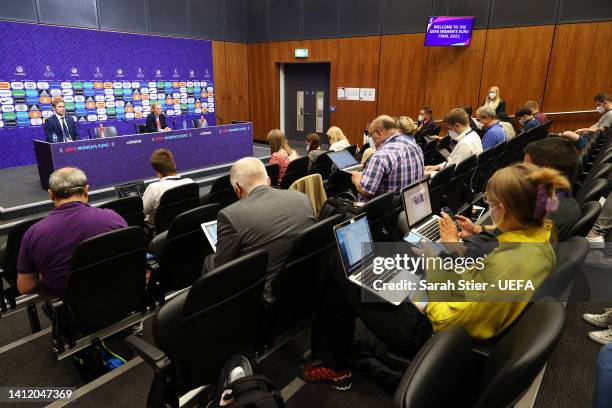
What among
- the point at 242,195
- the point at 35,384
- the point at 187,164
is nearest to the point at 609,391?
the point at 242,195

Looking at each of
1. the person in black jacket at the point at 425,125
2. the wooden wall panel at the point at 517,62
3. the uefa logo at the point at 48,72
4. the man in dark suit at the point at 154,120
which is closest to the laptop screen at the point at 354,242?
the person in black jacket at the point at 425,125

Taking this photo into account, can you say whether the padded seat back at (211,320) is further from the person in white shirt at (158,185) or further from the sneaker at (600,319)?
the sneaker at (600,319)

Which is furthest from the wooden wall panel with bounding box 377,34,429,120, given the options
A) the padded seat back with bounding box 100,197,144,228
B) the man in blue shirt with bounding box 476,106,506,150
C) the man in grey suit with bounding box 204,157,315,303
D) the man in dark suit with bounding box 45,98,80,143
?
the man in grey suit with bounding box 204,157,315,303

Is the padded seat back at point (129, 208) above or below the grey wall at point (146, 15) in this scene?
below

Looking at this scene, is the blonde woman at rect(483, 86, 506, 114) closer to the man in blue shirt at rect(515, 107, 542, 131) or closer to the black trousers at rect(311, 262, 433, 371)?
the man in blue shirt at rect(515, 107, 542, 131)

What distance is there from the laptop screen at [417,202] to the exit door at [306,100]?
873cm

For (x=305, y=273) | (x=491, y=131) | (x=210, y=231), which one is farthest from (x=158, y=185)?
(x=491, y=131)

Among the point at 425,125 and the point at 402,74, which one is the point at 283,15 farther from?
the point at 425,125

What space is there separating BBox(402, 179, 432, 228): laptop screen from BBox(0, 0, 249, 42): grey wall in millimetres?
8489

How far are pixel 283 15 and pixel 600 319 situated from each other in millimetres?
10556

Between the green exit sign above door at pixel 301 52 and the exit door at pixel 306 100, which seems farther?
the exit door at pixel 306 100

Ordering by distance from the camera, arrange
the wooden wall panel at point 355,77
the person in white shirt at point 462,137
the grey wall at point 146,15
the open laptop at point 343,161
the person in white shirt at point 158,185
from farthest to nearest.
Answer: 1. the wooden wall panel at point 355,77
2. the grey wall at point 146,15
3. the open laptop at point 343,161
4. the person in white shirt at point 462,137
5. the person in white shirt at point 158,185

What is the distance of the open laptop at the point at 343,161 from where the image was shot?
4344 millimetres

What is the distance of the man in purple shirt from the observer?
2.08m
